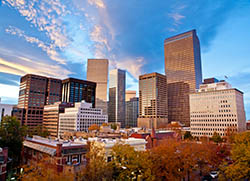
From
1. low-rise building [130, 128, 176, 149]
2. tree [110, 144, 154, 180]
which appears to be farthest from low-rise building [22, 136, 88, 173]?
low-rise building [130, 128, 176, 149]

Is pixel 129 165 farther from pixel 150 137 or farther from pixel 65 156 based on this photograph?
pixel 150 137

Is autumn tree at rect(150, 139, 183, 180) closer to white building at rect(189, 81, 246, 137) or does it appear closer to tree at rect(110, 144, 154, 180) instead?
tree at rect(110, 144, 154, 180)

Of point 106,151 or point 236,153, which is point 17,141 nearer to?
point 106,151

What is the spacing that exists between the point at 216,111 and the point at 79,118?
12227cm

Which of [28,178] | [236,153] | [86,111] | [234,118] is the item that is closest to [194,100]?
[234,118]

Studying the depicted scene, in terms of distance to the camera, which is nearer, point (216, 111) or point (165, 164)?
point (165, 164)

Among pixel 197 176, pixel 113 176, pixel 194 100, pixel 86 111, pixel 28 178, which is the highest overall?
pixel 194 100

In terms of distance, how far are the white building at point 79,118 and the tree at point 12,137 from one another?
97847 millimetres

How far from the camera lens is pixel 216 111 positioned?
165875mm

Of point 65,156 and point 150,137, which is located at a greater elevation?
point 150,137

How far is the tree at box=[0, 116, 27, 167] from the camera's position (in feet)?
201

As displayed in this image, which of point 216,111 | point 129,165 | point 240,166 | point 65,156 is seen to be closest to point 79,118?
point 216,111

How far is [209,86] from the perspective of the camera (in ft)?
601

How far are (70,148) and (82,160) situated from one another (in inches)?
180
